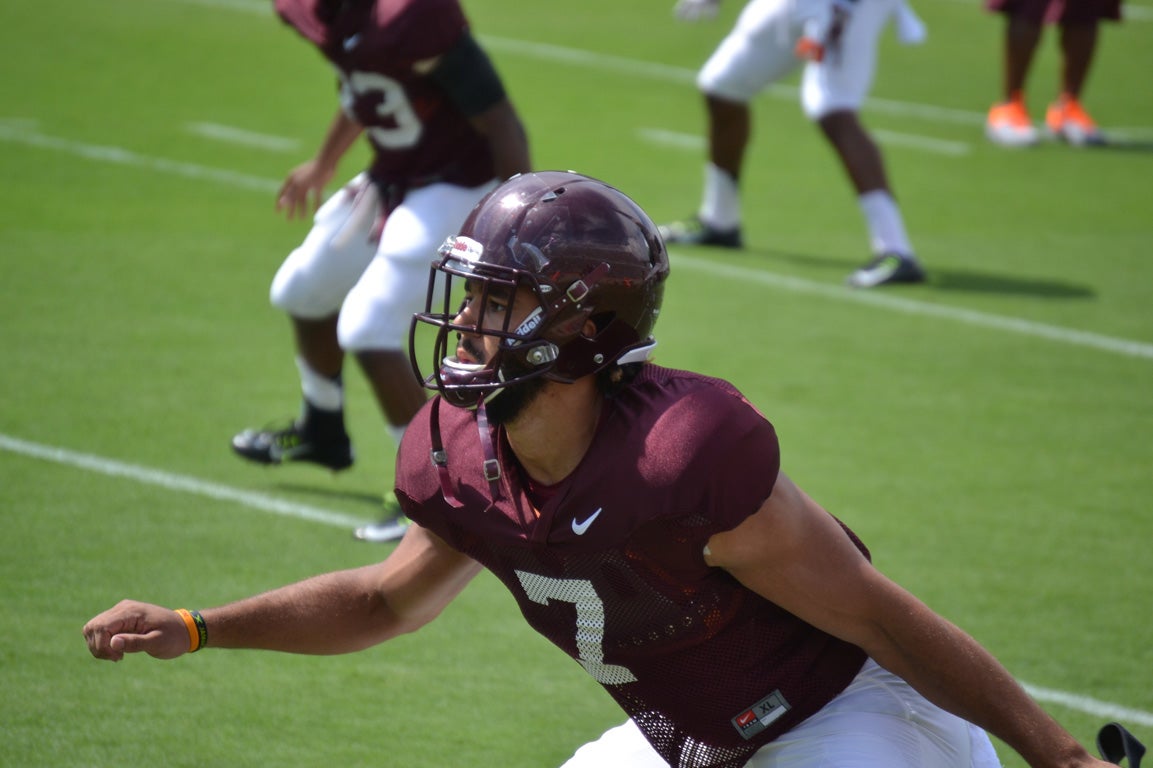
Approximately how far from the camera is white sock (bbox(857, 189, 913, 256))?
8.15 m

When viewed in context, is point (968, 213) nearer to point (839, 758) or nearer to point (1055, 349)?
point (1055, 349)

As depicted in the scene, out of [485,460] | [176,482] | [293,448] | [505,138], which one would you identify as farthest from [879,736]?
[176,482]

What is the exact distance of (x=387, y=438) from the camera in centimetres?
609

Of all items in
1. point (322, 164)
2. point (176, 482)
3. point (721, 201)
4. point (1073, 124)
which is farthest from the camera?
point (1073, 124)

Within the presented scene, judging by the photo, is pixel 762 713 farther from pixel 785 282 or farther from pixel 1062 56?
pixel 1062 56

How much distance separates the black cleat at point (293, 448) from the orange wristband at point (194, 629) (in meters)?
2.66

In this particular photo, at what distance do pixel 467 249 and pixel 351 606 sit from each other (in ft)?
2.51

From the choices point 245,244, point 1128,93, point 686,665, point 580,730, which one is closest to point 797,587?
point 686,665

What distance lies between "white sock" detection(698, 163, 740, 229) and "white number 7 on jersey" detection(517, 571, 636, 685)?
6.18m

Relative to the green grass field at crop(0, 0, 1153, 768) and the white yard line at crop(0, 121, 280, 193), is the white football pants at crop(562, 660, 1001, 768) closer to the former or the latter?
the green grass field at crop(0, 0, 1153, 768)

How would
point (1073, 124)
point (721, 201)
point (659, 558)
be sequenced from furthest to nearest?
point (1073, 124), point (721, 201), point (659, 558)

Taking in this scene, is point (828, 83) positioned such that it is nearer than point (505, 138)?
No

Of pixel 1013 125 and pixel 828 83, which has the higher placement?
pixel 828 83

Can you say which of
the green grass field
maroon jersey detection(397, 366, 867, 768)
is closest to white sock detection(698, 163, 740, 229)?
the green grass field
